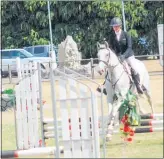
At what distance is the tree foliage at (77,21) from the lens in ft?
121

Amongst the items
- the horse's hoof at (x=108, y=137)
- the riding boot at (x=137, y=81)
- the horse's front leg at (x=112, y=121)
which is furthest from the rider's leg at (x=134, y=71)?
the horse's hoof at (x=108, y=137)

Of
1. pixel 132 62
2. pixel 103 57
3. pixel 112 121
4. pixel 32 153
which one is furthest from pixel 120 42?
pixel 32 153

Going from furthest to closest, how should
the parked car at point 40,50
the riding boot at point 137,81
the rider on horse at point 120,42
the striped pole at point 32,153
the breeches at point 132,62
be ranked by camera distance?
the parked car at point 40,50
the riding boot at point 137,81
the breeches at point 132,62
the rider on horse at point 120,42
the striped pole at point 32,153

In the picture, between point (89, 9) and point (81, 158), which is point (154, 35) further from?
point (81, 158)

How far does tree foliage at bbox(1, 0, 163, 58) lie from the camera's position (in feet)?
121

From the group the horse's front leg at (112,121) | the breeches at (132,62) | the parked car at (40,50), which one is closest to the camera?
the horse's front leg at (112,121)

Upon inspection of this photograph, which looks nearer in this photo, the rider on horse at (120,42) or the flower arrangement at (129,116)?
the flower arrangement at (129,116)

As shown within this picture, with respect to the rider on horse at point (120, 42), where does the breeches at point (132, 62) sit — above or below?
below

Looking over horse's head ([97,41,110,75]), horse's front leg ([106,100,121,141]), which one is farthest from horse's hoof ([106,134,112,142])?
horse's head ([97,41,110,75])

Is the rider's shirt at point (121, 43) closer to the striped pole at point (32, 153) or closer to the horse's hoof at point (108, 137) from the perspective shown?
the horse's hoof at point (108, 137)

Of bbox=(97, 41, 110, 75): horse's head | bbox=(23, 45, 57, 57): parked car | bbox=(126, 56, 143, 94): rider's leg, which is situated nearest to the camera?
bbox=(97, 41, 110, 75): horse's head

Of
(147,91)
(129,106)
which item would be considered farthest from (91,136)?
(147,91)

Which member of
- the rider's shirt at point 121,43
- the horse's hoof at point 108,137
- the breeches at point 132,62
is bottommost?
the horse's hoof at point 108,137

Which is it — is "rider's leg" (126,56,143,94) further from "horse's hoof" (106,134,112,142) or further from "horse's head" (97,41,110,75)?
"horse's hoof" (106,134,112,142)
